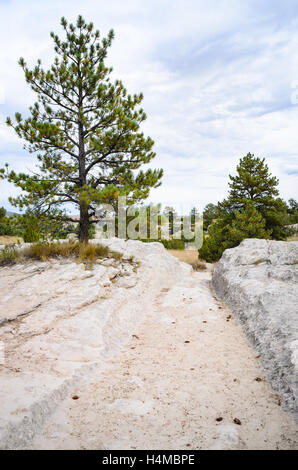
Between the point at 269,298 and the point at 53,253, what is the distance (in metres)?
5.76

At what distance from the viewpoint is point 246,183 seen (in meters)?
17.3

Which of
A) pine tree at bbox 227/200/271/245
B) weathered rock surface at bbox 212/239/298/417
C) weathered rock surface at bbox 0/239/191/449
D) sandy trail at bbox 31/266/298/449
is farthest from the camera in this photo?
pine tree at bbox 227/200/271/245

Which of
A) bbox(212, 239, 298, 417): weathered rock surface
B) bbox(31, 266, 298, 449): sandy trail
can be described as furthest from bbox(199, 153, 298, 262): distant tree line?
bbox(31, 266, 298, 449): sandy trail

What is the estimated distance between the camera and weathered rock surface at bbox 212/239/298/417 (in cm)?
324

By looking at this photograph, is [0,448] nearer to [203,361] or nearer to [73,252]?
[203,361]

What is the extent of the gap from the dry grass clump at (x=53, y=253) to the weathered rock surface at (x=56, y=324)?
36cm

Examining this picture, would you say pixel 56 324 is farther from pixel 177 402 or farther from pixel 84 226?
pixel 84 226

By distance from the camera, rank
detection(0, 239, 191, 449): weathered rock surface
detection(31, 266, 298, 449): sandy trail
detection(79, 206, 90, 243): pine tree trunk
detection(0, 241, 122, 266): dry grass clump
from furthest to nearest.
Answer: detection(79, 206, 90, 243): pine tree trunk → detection(0, 241, 122, 266): dry grass clump → detection(0, 239, 191, 449): weathered rock surface → detection(31, 266, 298, 449): sandy trail

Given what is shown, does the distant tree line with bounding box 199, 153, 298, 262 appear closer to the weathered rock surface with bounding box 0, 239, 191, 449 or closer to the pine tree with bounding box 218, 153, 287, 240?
the pine tree with bounding box 218, 153, 287, 240

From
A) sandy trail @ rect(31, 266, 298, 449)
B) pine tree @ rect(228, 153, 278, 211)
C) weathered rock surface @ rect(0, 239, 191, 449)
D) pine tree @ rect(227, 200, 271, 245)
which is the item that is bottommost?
sandy trail @ rect(31, 266, 298, 449)

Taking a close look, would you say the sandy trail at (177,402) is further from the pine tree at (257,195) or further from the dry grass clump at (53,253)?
the pine tree at (257,195)

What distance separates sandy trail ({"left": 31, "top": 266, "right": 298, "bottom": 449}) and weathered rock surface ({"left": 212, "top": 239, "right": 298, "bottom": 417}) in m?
0.22
